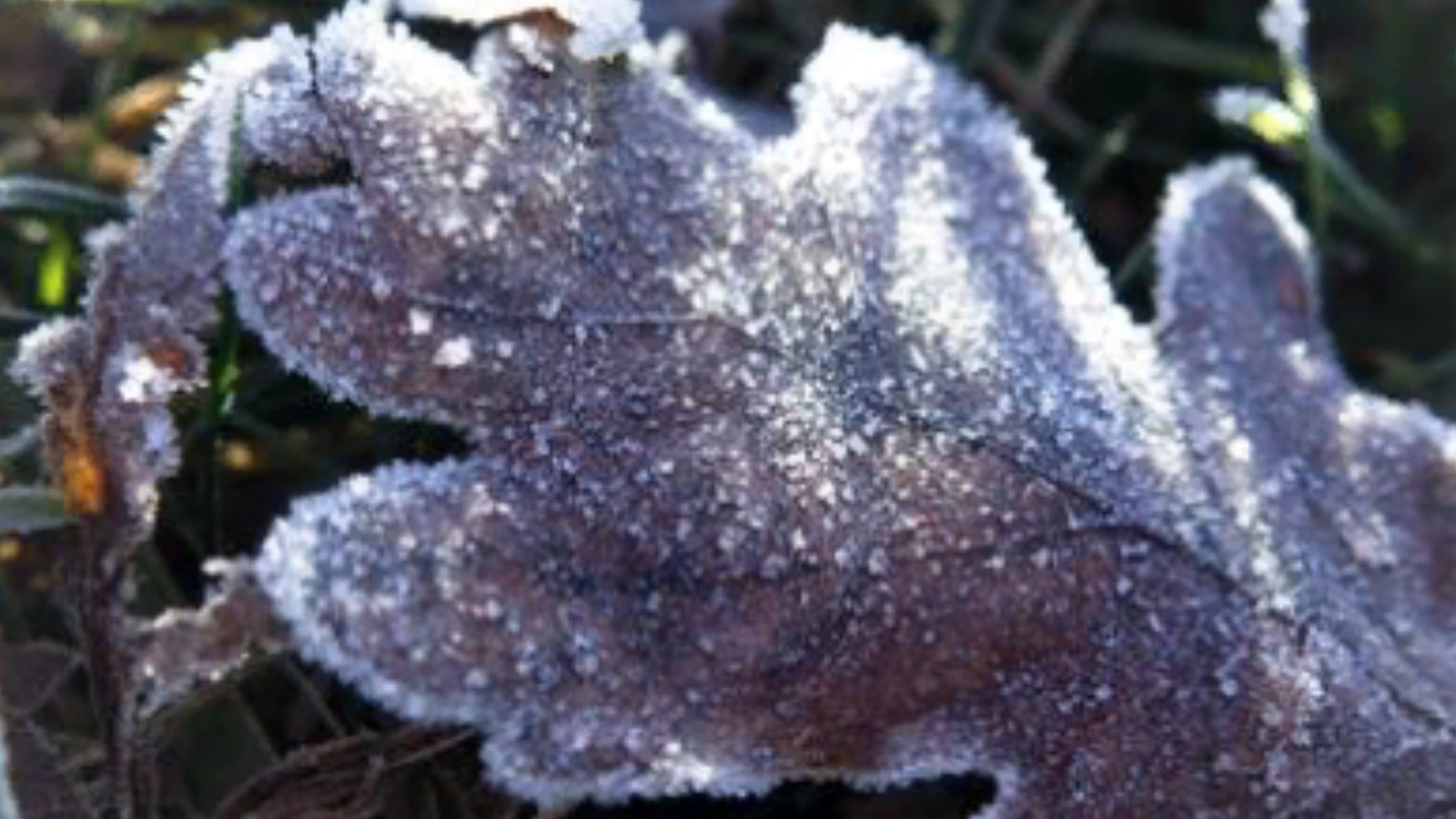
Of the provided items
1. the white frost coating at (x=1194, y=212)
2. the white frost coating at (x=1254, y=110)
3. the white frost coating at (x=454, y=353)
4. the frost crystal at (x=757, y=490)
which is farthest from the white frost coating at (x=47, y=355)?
the white frost coating at (x=1254, y=110)

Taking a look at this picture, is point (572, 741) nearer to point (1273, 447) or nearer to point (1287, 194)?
point (1273, 447)

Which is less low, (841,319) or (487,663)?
(841,319)

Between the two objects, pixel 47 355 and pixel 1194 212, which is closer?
pixel 47 355

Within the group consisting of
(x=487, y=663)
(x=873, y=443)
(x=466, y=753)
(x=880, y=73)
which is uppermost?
(x=880, y=73)

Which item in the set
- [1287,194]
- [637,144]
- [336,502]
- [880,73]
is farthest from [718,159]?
[1287,194]

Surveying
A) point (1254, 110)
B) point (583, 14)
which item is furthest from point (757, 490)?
point (1254, 110)

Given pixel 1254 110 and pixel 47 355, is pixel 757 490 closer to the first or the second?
pixel 47 355

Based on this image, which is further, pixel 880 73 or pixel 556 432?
pixel 880 73
